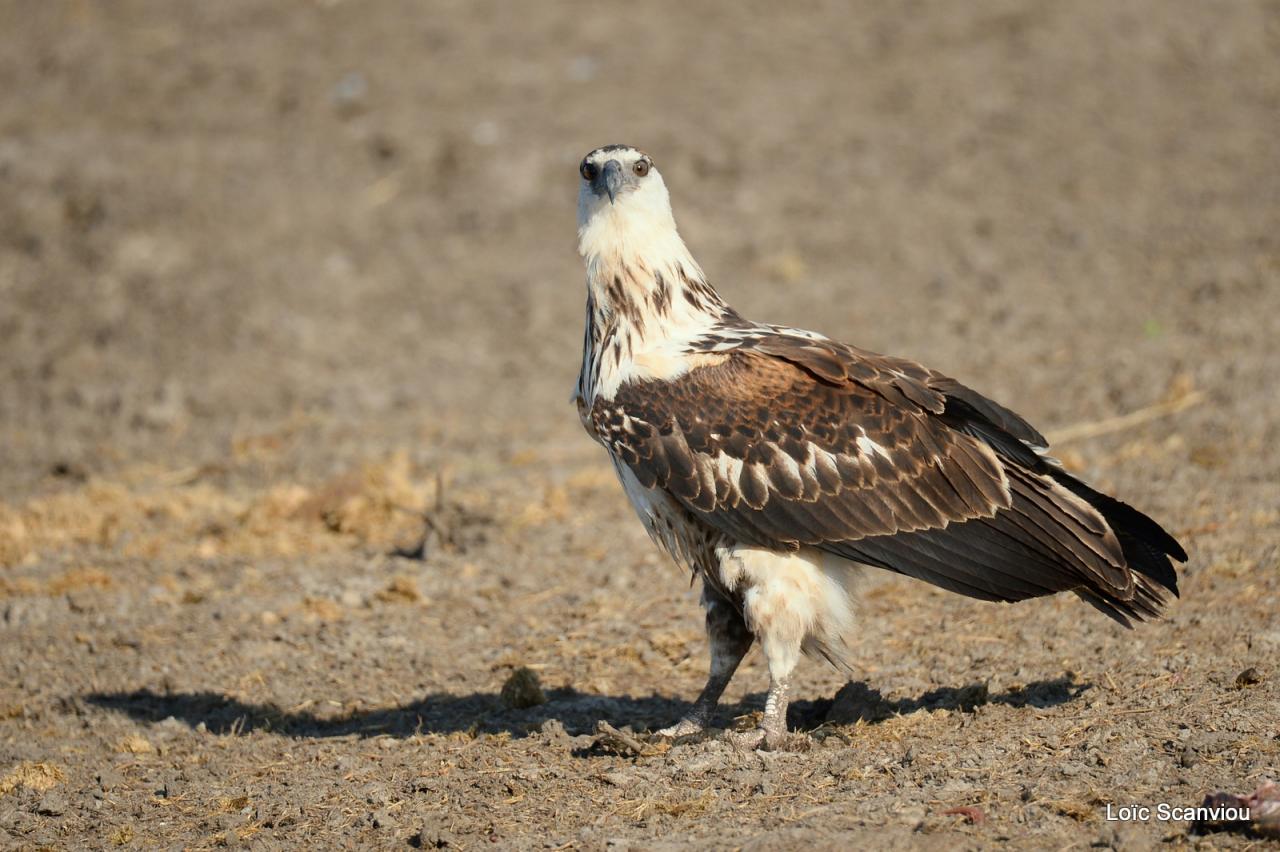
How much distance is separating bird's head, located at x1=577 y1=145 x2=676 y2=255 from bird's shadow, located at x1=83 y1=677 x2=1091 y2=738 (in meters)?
2.25

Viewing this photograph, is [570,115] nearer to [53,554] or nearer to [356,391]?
[356,391]

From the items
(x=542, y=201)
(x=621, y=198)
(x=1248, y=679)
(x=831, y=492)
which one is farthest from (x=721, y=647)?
(x=542, y=201)

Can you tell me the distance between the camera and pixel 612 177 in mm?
6777

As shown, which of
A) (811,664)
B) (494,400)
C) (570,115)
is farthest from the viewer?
(570,115)

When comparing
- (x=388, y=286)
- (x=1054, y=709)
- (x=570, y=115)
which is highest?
(x=570, y=115)

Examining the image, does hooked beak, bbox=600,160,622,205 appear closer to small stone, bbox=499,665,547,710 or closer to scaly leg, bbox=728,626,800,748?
scaly leg, bbox=728,626,800,748

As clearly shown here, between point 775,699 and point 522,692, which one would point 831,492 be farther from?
point 522,692

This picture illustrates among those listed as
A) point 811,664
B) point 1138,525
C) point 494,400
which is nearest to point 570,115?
point 494,400

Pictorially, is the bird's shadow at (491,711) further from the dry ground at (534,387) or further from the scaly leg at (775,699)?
the scaly leg at (775,699)

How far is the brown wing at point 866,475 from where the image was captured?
6.23 m

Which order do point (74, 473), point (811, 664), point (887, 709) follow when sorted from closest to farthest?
point (887, 709) < point (811, 664) < point (74, 473)

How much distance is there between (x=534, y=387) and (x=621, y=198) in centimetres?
651

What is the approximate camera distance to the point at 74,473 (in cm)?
1170

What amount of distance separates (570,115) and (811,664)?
10.2 m
